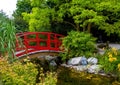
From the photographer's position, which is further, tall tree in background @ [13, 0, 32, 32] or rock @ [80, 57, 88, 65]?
tall tree in background @ [13, 0, 32, 32]

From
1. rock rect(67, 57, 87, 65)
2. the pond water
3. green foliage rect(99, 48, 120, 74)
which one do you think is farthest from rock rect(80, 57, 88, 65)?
green foliage rect(99, 48, 120, 74)

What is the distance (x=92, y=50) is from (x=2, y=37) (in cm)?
563

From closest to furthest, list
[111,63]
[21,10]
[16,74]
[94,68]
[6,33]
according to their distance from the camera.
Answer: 1. [16,74]
2. [6,33]
3. [111,63]
4. [94,68]
5. [21,10]

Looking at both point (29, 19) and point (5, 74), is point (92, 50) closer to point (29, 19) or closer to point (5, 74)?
point (29, 19)

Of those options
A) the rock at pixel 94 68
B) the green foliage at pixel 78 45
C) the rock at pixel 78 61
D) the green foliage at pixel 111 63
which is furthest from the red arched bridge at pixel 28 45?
the green foliage at pixel 111 63

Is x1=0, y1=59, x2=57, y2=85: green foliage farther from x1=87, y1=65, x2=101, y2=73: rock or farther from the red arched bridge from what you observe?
x1=87, y1=65, x2=101, y2=73: rock

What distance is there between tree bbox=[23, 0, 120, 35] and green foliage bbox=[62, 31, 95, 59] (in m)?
0.61

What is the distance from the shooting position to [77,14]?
1698 centimetres

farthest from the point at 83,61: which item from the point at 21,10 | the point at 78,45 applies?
the point at 21,10

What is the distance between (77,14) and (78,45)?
1.56 metres

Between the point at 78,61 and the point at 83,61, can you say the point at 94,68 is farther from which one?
the point at 78,61

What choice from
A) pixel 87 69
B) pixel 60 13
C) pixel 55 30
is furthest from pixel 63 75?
pixel 55 30

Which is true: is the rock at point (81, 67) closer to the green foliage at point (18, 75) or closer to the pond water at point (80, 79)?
the pond water at point (80, 79)

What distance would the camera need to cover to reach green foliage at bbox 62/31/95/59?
53.0 ft
